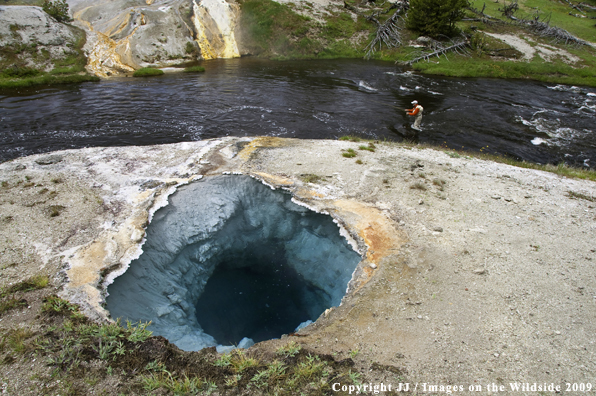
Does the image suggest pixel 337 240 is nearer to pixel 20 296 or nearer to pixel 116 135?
pixel 20 296

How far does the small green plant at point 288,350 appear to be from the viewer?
19.4ft

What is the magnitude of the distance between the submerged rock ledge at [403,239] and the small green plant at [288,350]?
0.43 meters

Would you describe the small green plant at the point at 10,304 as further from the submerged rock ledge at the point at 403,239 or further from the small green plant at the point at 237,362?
the small green plant at the point at 237,362

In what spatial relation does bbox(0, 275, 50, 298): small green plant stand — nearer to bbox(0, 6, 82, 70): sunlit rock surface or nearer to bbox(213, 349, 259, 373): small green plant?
bbox(213, 349, 259, 373): small green plant

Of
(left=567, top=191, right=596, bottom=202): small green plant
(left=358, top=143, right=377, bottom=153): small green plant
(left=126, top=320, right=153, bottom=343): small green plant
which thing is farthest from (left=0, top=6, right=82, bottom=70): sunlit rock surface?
(left=567, top=191, right=596, bottom=202): small green plant

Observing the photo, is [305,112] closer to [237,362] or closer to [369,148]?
[369,148]

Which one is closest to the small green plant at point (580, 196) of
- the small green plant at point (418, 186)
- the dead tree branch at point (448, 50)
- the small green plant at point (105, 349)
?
the small green plant at point (418, 186)

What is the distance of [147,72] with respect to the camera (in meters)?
29.5

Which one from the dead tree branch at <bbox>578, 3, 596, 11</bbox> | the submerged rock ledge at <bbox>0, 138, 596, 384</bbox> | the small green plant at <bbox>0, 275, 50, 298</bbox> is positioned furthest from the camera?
the dead tree branch at <bbox>578, 3, 596, 11</bbox>

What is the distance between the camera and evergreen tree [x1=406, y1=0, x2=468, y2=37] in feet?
116

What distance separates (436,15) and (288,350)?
1634 inches

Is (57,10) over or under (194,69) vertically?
over

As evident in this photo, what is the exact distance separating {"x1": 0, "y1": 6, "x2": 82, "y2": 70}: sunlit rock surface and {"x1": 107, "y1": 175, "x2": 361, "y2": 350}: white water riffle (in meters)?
27.8

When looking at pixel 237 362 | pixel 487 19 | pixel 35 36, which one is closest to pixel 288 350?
pixel 237 362
